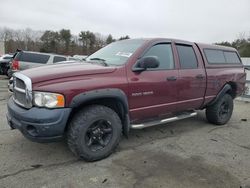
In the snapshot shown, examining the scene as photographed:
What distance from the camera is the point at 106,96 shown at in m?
3.57

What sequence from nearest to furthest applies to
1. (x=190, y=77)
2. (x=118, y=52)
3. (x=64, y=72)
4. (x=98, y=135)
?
(x=64, y=72) < (x=98, y=135) < (x=118, y=52) < (x=190, y=77)

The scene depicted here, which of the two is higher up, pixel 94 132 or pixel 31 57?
pixel 31 57

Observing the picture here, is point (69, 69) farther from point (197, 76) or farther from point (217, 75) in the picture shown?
point (217, 75)

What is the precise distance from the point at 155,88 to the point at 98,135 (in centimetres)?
126

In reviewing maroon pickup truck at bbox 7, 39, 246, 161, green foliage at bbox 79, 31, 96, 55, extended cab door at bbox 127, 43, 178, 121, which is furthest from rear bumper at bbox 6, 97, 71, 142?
green foliage at bbox 79, 31, 96, 55

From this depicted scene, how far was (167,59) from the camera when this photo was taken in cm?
459

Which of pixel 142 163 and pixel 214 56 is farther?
pixel 214 56

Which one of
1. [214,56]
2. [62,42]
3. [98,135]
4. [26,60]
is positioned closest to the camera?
[98,135]

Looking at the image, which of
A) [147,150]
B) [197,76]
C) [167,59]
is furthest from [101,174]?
[197,76]

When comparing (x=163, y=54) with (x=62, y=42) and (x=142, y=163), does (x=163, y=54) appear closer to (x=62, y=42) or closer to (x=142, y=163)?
(x=142, y=163)

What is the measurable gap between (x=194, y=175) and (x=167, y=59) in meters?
2.11

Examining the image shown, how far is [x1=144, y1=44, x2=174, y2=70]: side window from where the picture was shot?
4402mm

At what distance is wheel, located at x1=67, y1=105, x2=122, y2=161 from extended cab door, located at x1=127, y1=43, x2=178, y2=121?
1.48ft

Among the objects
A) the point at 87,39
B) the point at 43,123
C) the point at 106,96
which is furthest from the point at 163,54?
the point at 87,39
